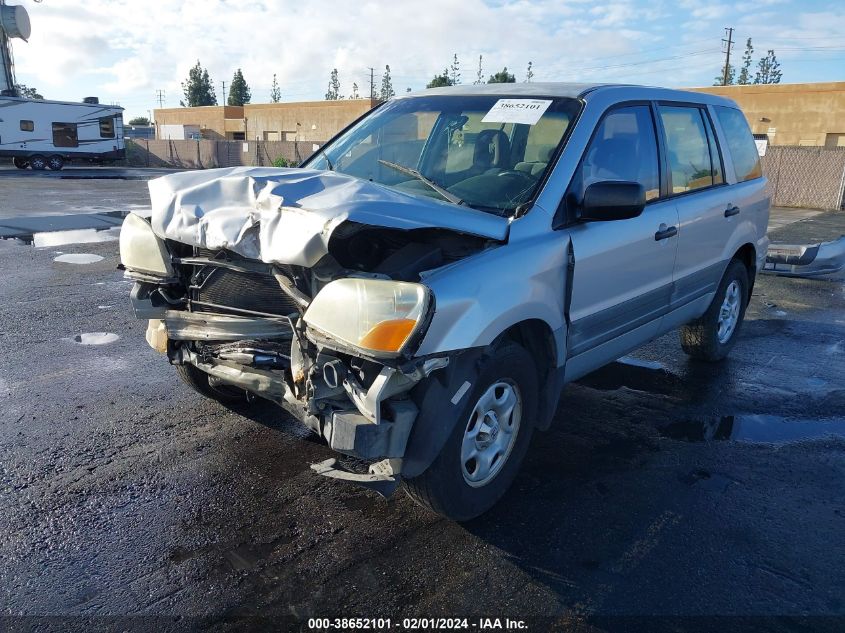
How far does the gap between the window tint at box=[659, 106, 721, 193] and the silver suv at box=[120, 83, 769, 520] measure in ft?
0.08

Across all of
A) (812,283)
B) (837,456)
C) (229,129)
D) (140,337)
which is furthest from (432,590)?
(229,129)

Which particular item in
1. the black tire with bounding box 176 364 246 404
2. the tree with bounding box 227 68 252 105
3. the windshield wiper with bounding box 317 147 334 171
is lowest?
the black tire with bounding box 176 364 246 404

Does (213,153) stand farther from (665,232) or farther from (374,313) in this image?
(374,313)

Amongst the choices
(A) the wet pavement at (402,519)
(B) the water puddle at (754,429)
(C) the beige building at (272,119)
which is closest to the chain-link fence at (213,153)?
(C) the beige building at (272,119)

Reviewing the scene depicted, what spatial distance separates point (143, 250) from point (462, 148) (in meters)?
1.89

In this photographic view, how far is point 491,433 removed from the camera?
3287 mm

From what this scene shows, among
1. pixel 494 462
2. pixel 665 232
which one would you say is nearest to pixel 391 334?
pixel 494 462

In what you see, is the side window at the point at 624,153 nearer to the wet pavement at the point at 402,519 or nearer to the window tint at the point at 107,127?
the wet pavement at the point at 402,519

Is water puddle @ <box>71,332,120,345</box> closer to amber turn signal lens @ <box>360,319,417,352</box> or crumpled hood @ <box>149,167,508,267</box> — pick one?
crumpled hood @ <box>149,167,508,267</box>

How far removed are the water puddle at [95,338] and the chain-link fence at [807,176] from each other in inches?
798

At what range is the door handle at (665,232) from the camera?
422 cm

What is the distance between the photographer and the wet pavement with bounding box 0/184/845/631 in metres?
2.72

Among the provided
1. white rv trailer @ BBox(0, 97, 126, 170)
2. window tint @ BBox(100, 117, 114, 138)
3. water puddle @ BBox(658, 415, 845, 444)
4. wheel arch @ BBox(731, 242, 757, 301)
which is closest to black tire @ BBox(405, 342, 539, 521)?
water puddle @ BBox(658, 415, 845, 444)

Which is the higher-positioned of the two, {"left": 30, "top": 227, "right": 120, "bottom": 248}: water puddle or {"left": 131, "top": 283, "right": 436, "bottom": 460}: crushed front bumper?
{"left": 131, "top": 283, "right": 436, "bottom": 460}: crushed front bumper
